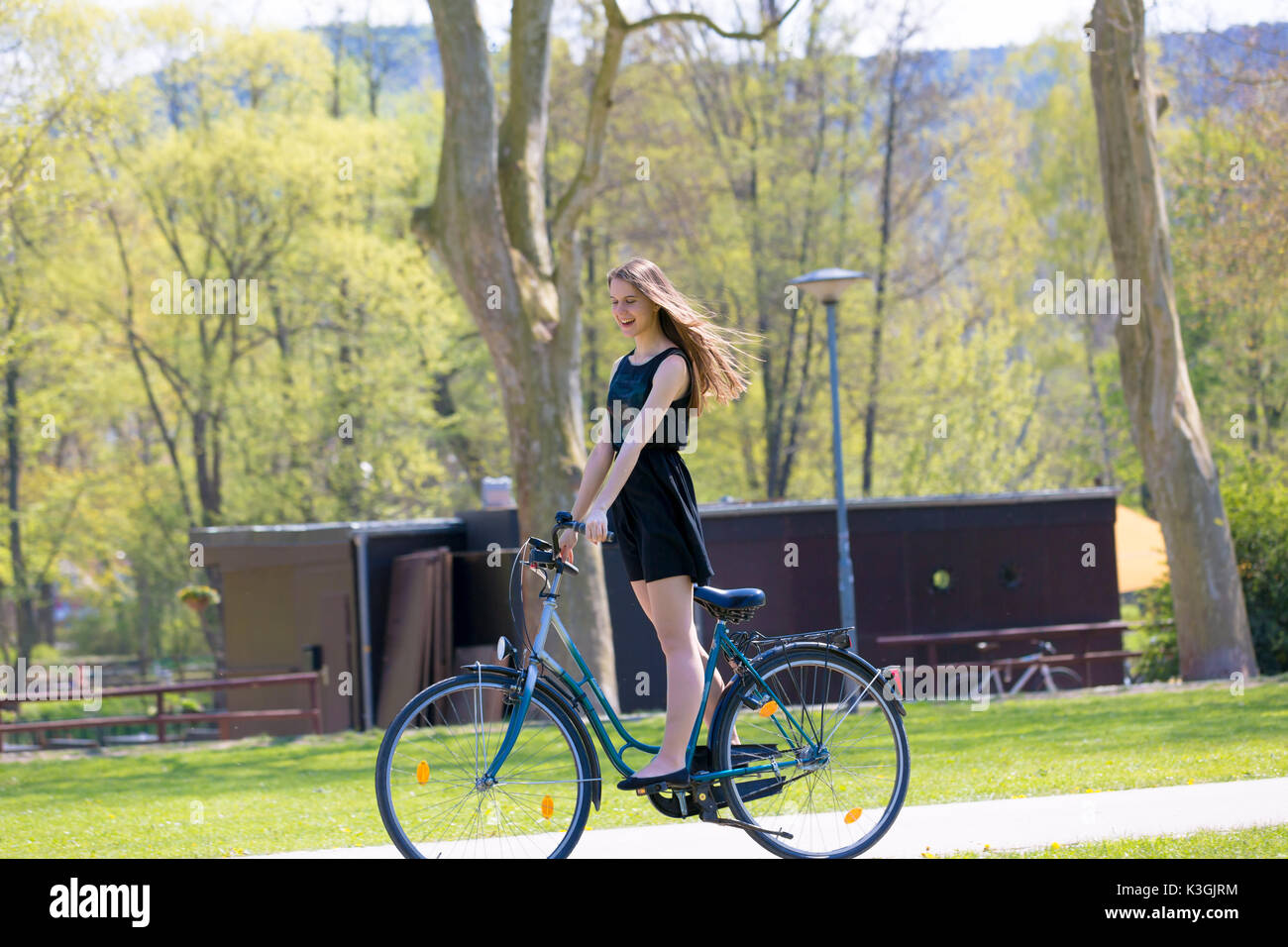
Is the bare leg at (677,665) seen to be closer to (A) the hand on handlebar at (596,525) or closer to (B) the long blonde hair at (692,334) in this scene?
(A) the hand on handlebar at (596,525)

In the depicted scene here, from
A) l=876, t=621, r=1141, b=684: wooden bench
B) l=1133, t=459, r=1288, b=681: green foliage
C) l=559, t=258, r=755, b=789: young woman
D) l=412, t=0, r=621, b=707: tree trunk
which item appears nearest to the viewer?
l=559, t=258, r=755, b=789: young woman

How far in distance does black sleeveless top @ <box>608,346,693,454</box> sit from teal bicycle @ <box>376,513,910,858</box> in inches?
15.1

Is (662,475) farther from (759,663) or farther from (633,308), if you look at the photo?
(759,663)

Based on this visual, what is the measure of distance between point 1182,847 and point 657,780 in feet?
5.92

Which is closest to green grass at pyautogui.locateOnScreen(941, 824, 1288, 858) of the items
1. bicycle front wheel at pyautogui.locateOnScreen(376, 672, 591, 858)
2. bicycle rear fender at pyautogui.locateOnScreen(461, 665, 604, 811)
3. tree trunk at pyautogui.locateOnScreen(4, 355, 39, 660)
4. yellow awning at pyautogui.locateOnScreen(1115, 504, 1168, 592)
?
bicycle rear fender at pyautogui.locateOnScreen(461, 665, 604, 811)

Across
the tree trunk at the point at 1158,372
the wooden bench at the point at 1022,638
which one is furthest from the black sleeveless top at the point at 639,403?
the tree trunk at the point at 1158,372

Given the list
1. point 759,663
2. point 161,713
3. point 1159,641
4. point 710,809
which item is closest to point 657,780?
point 710,809

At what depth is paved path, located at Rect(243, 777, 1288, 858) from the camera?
522 cm

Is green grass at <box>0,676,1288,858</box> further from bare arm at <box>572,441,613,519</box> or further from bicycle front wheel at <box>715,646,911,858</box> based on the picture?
bare arm at <box>572,441,613,519</box>

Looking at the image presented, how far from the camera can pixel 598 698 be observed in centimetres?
491

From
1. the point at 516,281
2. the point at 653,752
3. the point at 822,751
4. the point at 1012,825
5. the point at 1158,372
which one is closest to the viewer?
the point at 653,752

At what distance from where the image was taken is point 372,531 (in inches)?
753
